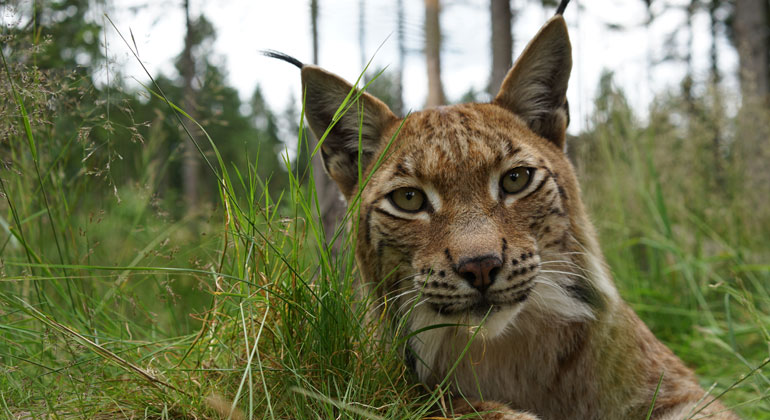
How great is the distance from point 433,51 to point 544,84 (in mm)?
6516

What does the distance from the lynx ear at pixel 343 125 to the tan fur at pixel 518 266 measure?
11mm

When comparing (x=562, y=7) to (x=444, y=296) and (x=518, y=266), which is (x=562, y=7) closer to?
(x=518, y=266)

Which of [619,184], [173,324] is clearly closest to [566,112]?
[173,324]

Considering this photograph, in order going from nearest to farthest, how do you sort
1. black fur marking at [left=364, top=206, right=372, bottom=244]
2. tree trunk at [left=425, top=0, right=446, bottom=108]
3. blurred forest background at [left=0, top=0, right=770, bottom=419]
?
blurred forest background at [left=0, top=0, right=770, bottom=419]
black fur marking at [left=364, top=206, right=372, bottom=244]
tree trunk at [left=425, top=0, right=446, bottom=108]

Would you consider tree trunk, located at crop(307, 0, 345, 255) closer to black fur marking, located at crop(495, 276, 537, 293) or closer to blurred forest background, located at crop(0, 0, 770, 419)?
blurred forest background, located at crop(0, 0, 770, 419)

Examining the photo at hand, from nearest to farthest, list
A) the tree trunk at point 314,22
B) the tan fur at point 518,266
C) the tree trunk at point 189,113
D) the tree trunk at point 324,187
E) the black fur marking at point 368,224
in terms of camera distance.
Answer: the tan fur at point 518,266 → the black fur marking at point 368,224 → the tree trunk at point 189,113 → the tree trunk at point 324,187 → the tree trunk at point 314,22

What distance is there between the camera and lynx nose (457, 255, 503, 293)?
6.81ft

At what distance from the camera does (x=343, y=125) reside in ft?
9.31

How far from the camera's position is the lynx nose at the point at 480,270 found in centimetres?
207

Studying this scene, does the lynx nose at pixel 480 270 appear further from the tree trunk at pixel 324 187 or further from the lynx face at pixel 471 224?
the tree trunk at pixel 324 187

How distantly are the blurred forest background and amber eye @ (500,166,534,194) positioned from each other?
2.59ft

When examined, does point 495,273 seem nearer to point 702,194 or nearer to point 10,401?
point 10,401

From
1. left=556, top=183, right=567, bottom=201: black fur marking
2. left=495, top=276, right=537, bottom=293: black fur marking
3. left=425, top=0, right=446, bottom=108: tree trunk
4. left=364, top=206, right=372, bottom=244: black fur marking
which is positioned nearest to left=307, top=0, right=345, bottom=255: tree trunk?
left=425, top=0, right=446, bottom=108: tree trunk

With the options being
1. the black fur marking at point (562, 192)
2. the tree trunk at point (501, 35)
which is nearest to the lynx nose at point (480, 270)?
the black fur marking at point (562, 192)
